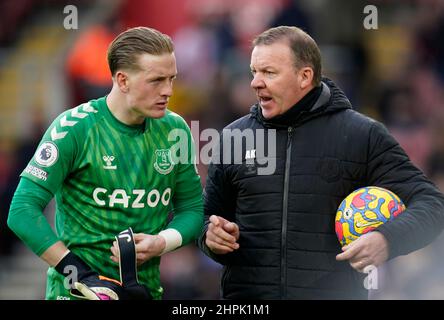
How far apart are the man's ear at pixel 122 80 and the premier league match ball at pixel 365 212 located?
54.4 inches

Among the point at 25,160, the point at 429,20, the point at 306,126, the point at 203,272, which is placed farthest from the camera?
the point at 429,20

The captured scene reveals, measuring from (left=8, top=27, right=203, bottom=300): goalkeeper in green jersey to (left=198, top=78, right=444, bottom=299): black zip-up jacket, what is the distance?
47 cm

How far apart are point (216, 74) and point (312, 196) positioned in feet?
20.4

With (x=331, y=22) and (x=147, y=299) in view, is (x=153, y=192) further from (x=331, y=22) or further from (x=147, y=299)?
(x=331, y=22)

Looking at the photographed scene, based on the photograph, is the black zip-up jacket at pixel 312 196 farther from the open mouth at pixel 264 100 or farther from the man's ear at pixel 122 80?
the man's ear at pixel 122 80

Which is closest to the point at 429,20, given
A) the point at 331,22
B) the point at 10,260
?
the point at 331,22

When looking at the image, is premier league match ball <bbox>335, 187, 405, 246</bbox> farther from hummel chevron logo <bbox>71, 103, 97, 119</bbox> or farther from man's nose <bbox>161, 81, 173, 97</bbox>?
hummel chevron logo <bbox>71, 103, 97, 119</bbox>

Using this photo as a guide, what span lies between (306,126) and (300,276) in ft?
2.88

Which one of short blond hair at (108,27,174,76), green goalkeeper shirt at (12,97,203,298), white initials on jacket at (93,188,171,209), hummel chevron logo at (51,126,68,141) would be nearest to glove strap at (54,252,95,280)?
green goalkeeper shirt at (12,97,203,298)

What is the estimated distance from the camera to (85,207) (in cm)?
607

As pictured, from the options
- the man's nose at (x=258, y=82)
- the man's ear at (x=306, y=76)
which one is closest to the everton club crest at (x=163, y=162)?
the man's nose at (x=258, y=82)

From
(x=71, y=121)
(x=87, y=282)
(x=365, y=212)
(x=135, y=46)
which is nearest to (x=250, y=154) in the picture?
(x=365, y=212)

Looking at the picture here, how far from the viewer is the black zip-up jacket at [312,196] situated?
6266 mm

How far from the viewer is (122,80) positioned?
6094mm
